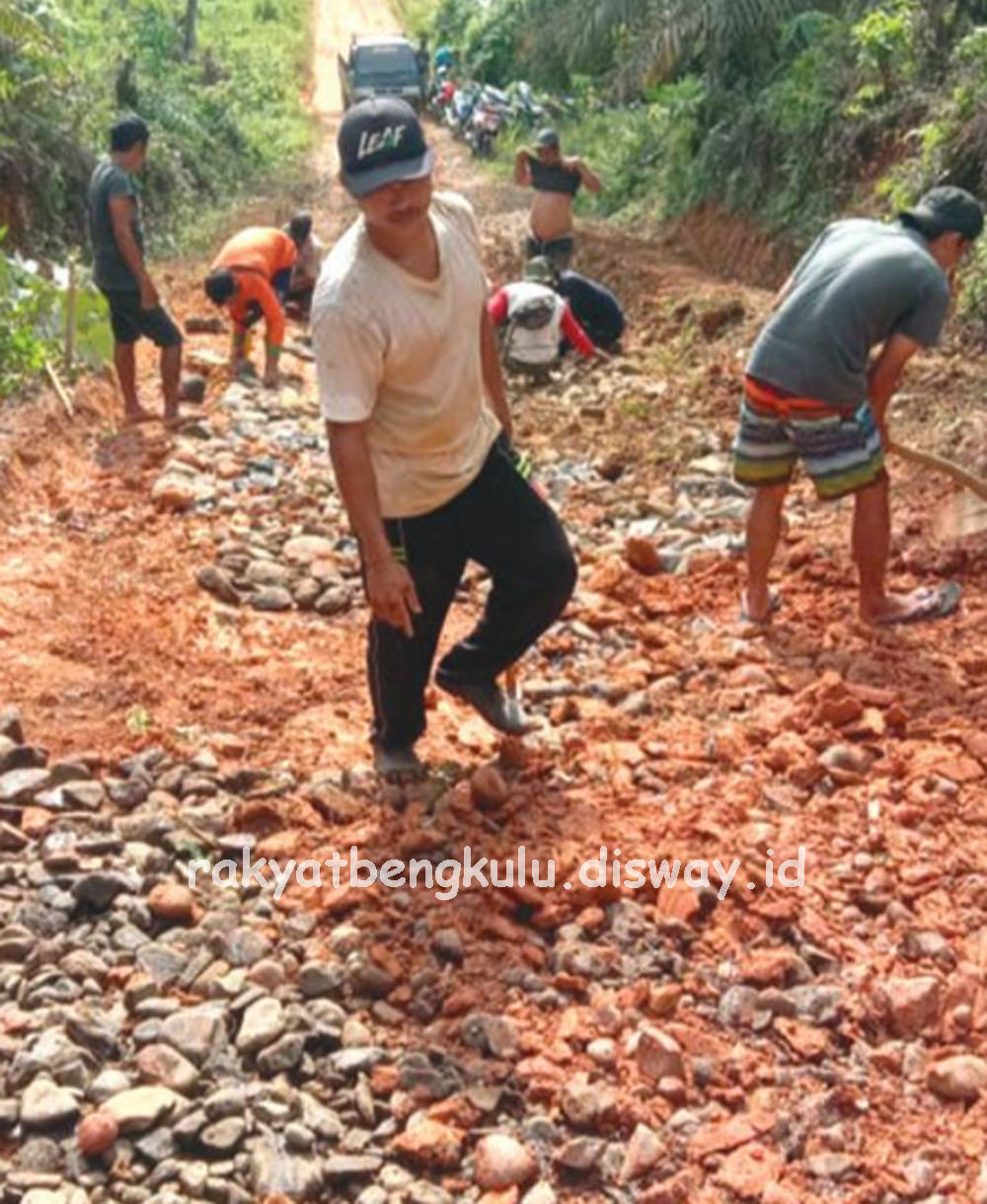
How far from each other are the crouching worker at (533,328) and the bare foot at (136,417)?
1997 millimetres

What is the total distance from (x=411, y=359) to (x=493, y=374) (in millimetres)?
508

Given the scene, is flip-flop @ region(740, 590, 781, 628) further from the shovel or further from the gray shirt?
the gray shirt

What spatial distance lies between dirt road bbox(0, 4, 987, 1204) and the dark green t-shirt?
1.58 metres

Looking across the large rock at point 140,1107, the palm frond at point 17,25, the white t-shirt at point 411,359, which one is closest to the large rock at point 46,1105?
the large rock at point 140,1107

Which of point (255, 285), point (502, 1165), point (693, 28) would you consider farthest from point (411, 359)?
point (693, 28)

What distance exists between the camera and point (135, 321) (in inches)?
294

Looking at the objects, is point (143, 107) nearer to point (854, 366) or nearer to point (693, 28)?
point (693, 28)

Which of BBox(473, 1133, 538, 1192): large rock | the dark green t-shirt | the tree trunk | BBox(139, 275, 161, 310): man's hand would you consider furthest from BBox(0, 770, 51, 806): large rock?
the tree trunk

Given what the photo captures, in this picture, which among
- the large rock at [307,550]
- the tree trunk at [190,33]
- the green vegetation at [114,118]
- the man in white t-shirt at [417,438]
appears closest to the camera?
the man in white t-shirt at [417,438]

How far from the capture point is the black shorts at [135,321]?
24.2 feet

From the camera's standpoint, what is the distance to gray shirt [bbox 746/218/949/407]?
4.21 meters

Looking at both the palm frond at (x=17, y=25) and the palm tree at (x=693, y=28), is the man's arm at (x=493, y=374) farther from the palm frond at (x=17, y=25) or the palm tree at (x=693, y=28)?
the palm tree at (x=693, y=28)

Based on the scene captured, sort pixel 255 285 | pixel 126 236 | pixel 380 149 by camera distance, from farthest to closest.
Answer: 1. pixel 255 285
2. pixel 126 236
3. pixel 380 149

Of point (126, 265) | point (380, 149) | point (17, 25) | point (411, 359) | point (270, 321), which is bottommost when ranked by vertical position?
point (270, 321)
